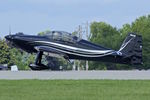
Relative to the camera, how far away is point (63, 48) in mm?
36250

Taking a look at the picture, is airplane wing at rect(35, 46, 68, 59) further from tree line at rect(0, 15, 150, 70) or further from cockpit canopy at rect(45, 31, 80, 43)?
tree line at rect(0, 15, 150, 70)

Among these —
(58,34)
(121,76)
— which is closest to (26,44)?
(58,34)

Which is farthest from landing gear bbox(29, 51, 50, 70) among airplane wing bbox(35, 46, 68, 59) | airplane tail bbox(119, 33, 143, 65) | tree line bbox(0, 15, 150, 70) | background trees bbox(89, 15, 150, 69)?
background trees bbox(89, 15, 150, 69)

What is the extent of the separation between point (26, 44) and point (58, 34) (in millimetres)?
2569

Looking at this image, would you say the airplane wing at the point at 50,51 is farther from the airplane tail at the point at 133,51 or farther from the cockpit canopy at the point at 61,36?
the airplane tail at the point at 133,51

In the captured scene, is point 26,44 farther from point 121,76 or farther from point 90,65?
point 90,65

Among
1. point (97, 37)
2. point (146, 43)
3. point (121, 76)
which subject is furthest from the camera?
point (97, 37)

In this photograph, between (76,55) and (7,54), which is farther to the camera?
(7,54)

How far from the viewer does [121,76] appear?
82.5 ft
